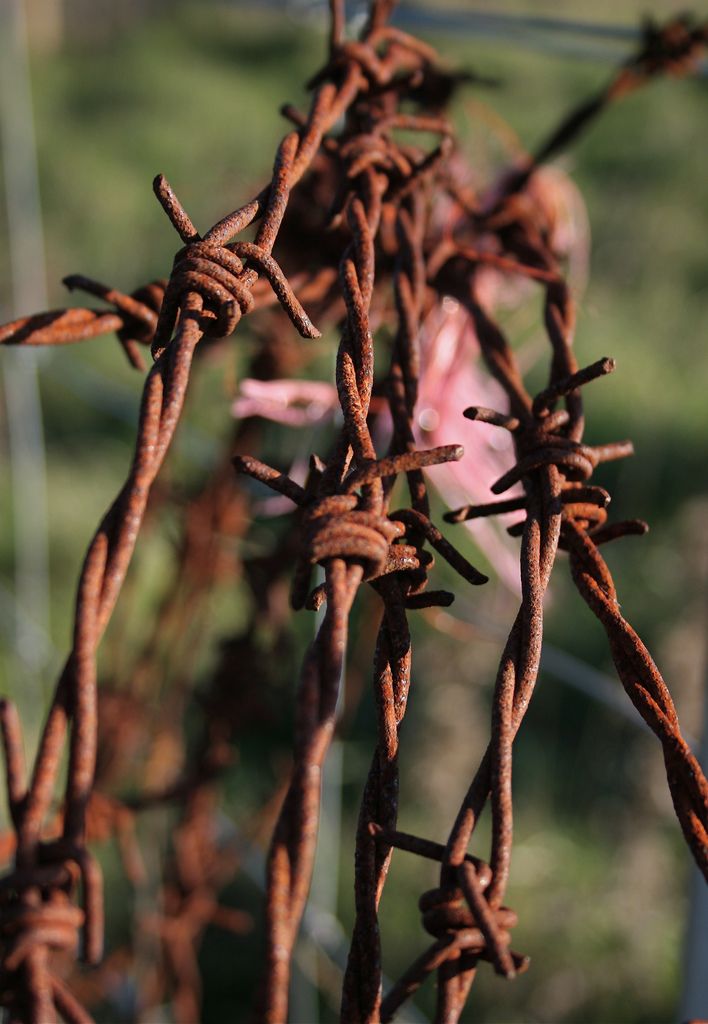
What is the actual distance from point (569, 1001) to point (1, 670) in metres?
1.00

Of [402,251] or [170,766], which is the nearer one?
[402,251]

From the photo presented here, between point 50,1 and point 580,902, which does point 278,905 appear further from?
point 50,1

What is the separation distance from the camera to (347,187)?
1.46 ft

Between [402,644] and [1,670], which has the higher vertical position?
[1,670]

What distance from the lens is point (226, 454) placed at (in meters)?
0.76

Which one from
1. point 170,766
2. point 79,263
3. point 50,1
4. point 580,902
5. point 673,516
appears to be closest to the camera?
point 170,766

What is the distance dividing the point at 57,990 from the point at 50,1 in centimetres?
463

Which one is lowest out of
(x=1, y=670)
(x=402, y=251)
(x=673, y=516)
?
(x=402, y=251)

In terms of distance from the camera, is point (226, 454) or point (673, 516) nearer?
point (226, 454)

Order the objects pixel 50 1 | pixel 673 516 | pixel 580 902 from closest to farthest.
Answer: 1. pixel 580 902
2. pixel 673 516
3. pixel 50 1

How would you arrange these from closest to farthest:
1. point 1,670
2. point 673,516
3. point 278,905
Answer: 1. point 278,905
2. point 1,670
3. point 673,516

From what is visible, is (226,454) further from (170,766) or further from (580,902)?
(580,902)

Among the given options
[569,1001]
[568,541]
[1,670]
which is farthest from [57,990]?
[1,670]

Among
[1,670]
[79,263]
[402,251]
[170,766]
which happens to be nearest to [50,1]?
[79,263]
